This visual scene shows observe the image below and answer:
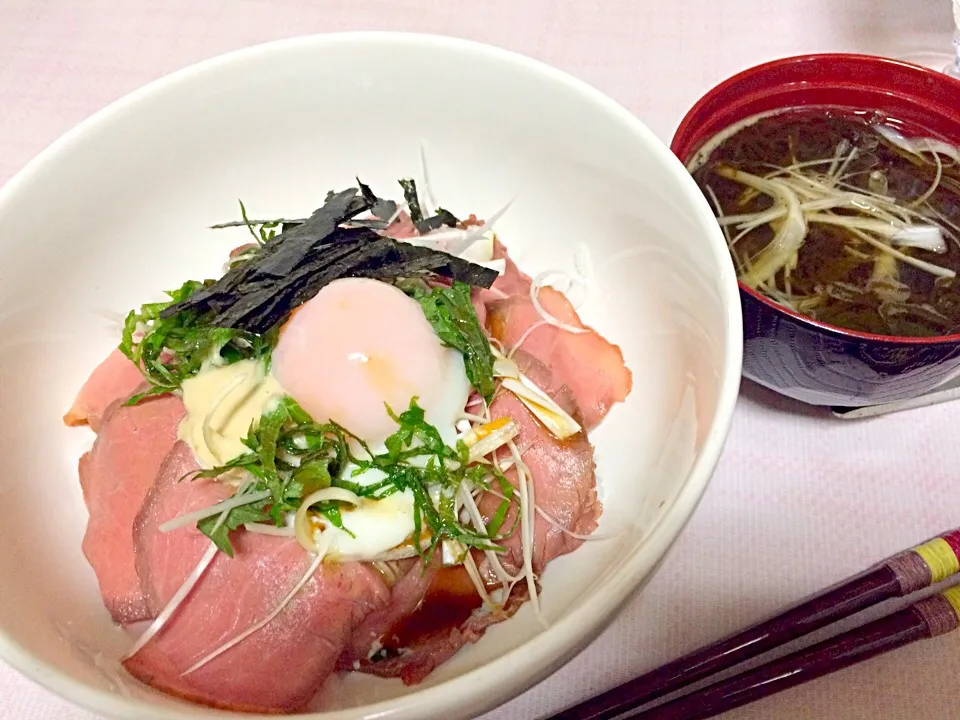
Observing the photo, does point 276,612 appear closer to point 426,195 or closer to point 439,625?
point 439,625

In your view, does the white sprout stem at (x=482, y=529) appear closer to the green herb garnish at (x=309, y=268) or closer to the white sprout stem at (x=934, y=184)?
the green herb garnish at (x=309, y=268)

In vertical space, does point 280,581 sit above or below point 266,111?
below

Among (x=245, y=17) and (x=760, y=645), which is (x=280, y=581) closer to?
(x=760, y=645)

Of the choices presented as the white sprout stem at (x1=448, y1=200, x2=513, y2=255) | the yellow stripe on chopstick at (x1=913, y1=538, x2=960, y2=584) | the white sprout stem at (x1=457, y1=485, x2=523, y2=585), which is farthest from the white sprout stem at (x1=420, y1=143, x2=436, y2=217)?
the yellow stripe on chopstick at (x1=913, y1=538, x2=960, y2=584)

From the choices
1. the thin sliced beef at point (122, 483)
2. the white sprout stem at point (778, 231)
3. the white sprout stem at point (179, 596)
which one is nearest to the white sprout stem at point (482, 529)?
the white sprout stem at point (179, 596)

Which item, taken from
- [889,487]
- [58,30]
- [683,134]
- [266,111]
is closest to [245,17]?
[58,30]

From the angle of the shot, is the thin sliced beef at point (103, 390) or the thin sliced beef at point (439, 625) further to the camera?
the thin sliced beef at point (103, 390)

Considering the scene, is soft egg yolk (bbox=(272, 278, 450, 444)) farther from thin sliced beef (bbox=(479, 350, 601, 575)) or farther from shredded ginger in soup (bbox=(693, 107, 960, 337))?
shredded ginger in soup (bbox=(693, 107, 960, 337))
